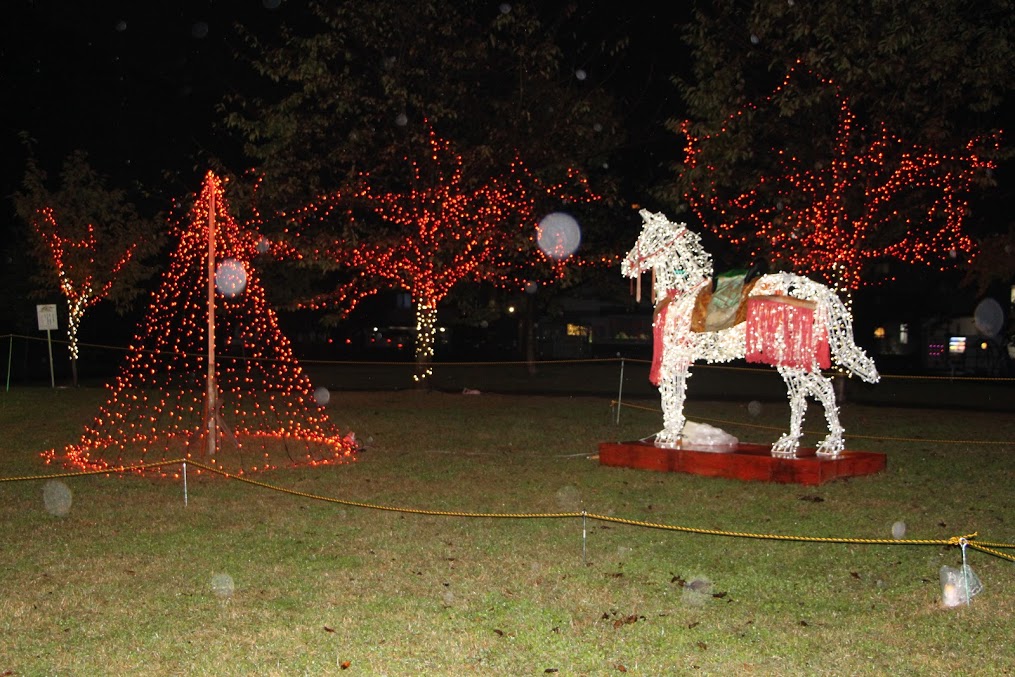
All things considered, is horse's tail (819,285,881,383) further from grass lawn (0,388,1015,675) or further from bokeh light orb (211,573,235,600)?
bokeh light orb (211,573,235,600)

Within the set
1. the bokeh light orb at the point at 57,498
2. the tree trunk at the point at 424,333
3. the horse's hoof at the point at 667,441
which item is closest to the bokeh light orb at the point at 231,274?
the tree trunk at the point at 424,333

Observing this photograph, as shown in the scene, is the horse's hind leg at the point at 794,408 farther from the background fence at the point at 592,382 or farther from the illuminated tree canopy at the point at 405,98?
the illuminated tree canopy at the point at 405,98

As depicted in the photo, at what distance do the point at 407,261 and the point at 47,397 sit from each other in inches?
322

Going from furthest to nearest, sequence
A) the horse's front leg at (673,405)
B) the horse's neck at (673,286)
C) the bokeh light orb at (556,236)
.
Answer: the bokeh light orb at (556,236) < the horse's front leg at (673,405) < the horse's neck at (673,286)

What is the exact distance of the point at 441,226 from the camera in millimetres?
21094

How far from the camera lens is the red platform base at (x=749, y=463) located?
9688mm

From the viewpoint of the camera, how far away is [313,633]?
17.7ft

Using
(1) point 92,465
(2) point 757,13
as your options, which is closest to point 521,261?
(2) point 757,13

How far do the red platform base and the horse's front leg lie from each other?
0.22 m

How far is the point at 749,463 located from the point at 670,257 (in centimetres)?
244

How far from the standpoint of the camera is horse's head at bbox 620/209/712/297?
417 inches

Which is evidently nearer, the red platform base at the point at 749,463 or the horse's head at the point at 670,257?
the red platform base at the point at 749,463

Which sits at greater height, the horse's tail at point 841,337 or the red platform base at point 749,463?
the horse's tail at point 841,337

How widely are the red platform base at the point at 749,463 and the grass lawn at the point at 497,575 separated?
193 millimetres
